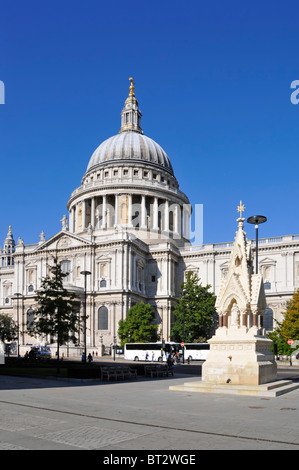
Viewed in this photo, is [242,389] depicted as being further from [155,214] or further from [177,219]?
[177,219]

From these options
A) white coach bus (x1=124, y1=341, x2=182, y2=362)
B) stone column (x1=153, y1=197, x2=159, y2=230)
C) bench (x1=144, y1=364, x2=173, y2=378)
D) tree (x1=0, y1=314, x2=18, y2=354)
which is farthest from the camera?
stone column (x1=153, y1=197, x2=159, y2=230)


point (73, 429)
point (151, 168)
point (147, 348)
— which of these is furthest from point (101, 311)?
point (73, 429)

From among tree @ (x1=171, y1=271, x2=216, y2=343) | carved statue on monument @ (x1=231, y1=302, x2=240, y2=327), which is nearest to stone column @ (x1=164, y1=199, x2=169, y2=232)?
tree @ (x1=171, y1=271, x2=216, y2=343)

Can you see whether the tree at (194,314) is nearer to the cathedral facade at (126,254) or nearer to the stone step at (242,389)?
the cathedral facade at (126,254)

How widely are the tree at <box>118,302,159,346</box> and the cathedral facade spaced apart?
3214mm

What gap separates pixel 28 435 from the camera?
12570 millimetres

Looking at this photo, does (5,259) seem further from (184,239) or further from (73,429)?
(73,429)

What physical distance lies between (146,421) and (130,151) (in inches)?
3846

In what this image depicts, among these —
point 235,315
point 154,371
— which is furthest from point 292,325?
point 235,315

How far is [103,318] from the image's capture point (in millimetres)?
81438

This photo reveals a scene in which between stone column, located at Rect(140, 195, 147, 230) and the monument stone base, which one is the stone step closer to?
the monument stone base

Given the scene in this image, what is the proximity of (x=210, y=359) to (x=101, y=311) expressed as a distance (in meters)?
57.9

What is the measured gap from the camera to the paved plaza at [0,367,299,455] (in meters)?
11.6

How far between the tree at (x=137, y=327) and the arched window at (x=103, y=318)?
588 cm
